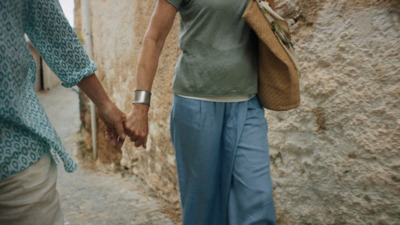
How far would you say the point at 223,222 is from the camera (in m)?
1.72

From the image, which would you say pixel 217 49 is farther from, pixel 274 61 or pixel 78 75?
pixel 78 75

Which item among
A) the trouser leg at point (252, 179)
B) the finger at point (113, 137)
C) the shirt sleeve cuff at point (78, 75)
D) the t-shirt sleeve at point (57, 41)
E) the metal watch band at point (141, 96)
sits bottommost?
the trouser leg at point (252, 179)

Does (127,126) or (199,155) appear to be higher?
(127,126)

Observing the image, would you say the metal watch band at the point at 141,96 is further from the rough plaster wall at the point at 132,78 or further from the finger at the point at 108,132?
the rough plaster wall at the point at 132,78

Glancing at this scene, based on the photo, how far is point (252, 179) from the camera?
1.53m

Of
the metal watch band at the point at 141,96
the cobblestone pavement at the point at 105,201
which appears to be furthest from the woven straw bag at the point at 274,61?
the cobblestone pavement at the point at 105,201

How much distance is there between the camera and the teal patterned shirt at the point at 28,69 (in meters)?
0.97

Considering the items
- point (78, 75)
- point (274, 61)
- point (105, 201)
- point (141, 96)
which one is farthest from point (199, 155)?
point (105, 201)

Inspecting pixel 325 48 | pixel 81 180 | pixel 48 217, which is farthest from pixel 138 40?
pixel 48 217

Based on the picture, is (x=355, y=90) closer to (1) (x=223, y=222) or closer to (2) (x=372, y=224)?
(2) (x=372, y=224)

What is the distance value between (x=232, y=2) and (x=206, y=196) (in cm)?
85

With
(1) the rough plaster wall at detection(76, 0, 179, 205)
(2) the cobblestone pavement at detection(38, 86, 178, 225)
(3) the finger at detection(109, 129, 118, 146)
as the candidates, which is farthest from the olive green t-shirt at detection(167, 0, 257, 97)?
(2) the cobblestone pavement at detection(38, 86, 178, 225)

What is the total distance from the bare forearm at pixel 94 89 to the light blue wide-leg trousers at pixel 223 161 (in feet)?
1.36

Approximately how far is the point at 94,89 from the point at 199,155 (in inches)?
23.0
